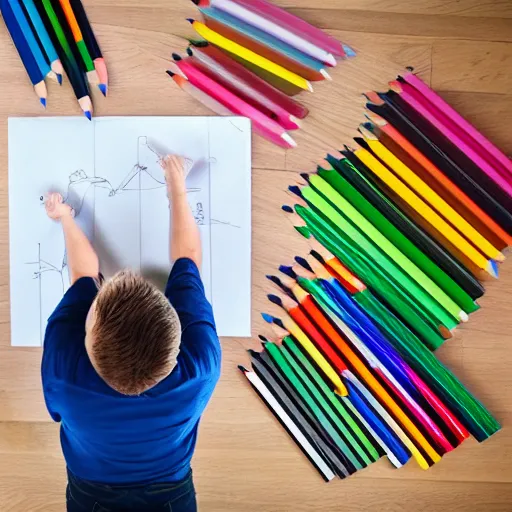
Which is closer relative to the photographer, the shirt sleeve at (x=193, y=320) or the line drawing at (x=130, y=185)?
the shirt sleeve at (x=193, y=320)

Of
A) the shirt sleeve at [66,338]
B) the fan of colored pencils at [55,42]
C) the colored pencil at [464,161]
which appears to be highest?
the fan of colored pencils at [55,42]

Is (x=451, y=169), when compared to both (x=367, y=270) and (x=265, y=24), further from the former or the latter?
(x=265, y=24)

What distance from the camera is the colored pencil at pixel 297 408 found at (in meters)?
0.76

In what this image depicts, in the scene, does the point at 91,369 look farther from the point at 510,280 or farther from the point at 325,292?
the point at 510,280

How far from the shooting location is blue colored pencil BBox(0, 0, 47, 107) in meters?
0.72

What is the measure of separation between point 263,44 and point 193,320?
1.13 feet

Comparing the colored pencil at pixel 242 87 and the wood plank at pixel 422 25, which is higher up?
the wood plank at pixel 422 25

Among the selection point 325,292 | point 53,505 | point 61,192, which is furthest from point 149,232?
point 53,505

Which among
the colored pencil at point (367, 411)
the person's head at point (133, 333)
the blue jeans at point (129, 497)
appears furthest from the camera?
the colored pencil at point (367, 411)

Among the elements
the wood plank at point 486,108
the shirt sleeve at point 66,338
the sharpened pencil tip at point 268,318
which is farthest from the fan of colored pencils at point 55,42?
the wood plank at point 486,108

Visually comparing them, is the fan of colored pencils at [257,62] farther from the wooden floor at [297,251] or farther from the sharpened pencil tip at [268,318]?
the sharpened pencil tip at [268,318]

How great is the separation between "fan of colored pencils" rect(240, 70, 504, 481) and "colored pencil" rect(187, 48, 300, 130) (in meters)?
0.08

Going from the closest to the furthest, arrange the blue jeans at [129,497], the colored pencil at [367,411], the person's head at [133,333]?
1. the person's head at [133,333]
2. the blue jeans at [129,497]
3. the colored pencil at [367,411]

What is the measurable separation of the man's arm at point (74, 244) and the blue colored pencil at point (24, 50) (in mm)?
136
